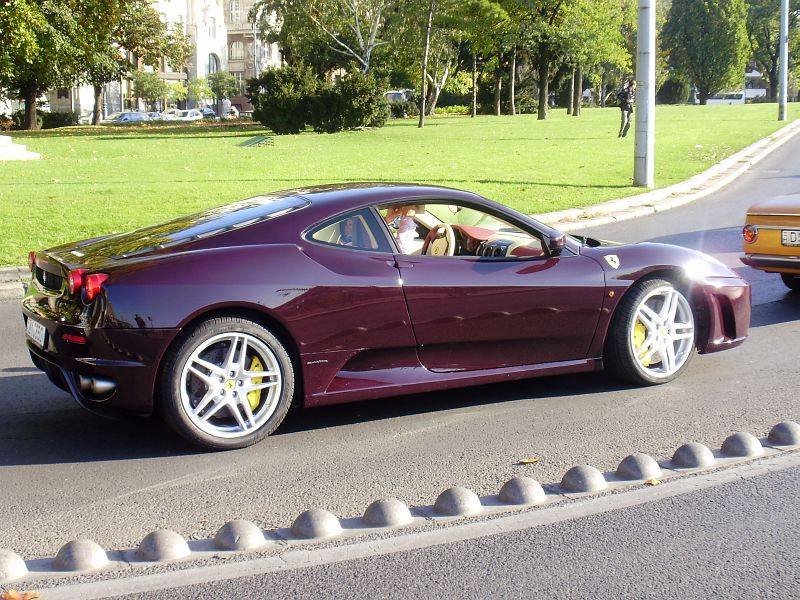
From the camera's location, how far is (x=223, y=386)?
16.9ft

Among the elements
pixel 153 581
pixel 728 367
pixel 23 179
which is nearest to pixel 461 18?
pixel 23 179

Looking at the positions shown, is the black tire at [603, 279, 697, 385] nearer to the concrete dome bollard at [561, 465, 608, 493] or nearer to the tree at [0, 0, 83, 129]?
the concrete dome bollard at [561, 465, 608, 493]

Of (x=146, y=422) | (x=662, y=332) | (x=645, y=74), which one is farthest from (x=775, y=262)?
(x=645, y=74)

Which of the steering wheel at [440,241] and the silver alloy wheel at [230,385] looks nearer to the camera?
the silver alloy wheel at [230,385]

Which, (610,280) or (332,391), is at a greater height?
(610,280)

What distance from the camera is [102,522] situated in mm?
4301

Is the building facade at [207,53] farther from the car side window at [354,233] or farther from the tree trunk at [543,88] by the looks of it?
Result: the car side window at [354,233]

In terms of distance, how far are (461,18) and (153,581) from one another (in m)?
47.0

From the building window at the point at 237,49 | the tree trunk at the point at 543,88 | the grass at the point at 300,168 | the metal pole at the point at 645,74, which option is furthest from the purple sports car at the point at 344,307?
the building window at the point at 237,49

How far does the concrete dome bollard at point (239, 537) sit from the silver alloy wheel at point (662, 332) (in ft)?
9.83

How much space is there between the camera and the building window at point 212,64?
120m

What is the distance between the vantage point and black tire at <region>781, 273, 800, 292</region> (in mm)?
9523

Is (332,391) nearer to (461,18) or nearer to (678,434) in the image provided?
(678,434)

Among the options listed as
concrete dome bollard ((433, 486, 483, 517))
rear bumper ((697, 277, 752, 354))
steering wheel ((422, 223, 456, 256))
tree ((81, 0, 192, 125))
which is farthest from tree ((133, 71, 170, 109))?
concrete dome bollard ((433, 486, 483, 517))
